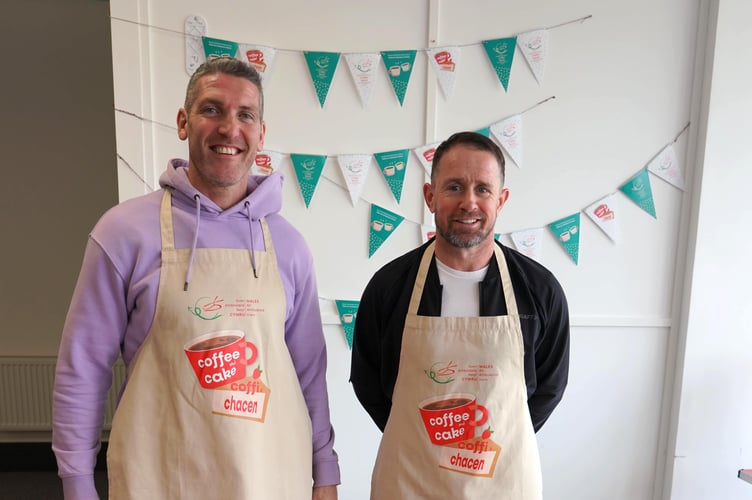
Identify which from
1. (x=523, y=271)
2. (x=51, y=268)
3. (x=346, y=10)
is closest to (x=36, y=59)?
(x=51, y=268)

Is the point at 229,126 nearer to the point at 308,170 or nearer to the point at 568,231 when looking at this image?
the point at 308,170

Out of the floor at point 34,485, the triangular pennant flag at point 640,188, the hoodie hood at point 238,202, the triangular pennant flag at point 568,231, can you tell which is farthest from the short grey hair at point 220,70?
the floor at point 34,485

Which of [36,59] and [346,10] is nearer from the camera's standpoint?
[346,10]

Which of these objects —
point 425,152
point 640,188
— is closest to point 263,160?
point 425,152

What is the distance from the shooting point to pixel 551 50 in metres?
1.95

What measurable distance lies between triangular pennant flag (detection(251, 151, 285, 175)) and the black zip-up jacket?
85 cm

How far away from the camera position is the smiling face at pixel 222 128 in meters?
1.00

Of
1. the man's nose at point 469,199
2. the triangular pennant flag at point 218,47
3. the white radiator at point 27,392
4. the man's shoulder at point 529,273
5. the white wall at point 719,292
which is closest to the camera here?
the man's nose at point 469,199

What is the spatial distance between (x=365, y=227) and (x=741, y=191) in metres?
1.56

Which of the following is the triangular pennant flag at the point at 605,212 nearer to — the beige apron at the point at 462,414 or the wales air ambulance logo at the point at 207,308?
the beige apron at the point at 462,414

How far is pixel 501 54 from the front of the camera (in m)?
1.92

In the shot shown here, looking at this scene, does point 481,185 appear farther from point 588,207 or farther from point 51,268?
point 51,268

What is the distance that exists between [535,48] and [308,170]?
1.03 metres

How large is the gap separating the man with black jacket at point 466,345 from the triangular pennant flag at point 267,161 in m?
0.90
